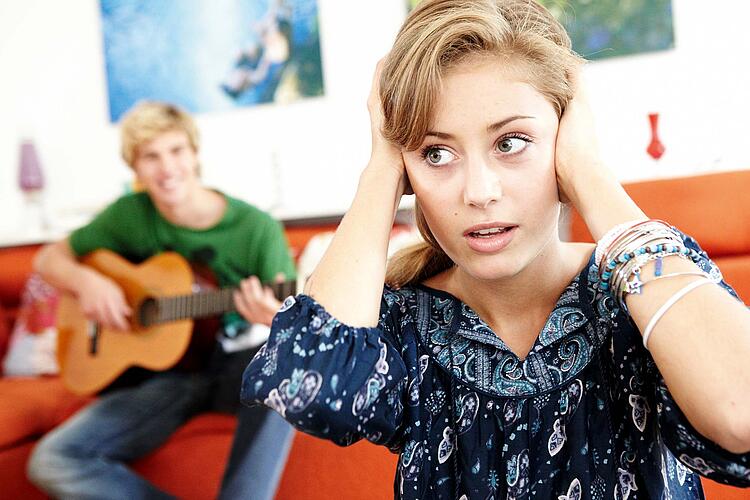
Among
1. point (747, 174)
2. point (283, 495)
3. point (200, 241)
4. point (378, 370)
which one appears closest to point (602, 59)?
point (747, 174)

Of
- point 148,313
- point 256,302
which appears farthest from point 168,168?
point 256,302

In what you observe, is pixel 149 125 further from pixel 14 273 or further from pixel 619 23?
pixel 619 23

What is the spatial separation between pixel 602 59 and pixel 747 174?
1.51 m

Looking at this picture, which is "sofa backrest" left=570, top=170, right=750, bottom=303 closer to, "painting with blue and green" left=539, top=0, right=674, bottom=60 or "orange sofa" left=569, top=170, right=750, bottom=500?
"orange sofa" left=569, top=170, right=750, bottom=500

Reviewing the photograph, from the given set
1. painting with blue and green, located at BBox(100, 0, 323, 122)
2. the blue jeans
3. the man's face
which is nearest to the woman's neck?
the blue jeans

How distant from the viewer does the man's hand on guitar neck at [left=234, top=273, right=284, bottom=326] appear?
225 cm

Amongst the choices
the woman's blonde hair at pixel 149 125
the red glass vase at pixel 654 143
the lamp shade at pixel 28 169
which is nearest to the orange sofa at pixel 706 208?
the red glass vase at pixel 654 143

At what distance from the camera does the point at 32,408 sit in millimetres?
2561

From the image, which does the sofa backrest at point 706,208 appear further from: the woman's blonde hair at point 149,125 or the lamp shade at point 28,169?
the lamp shade at point 28,169

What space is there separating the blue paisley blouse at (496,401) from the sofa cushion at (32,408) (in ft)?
5.89

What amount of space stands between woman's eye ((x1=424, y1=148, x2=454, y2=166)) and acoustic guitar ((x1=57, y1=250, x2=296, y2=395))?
54.2 inches

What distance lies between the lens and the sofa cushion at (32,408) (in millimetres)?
2459

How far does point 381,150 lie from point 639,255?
0.34m

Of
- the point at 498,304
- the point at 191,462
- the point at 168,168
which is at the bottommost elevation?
the point at 191,462
